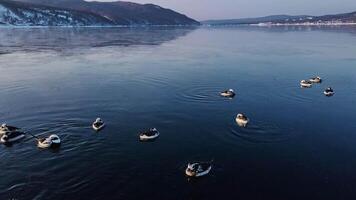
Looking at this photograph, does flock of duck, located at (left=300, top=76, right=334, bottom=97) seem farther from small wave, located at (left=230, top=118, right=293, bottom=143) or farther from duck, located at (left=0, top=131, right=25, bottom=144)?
duck, located at (left=0, top=131, right=25, bottom=144)

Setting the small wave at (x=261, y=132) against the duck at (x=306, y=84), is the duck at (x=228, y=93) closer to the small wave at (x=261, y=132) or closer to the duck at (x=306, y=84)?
the small wave at (x=261, y=132)

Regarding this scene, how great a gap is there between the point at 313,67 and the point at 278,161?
49798mm

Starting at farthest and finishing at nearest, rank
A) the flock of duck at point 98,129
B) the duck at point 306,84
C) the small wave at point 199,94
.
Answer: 1. the duck at point 306,84
2. the small wave at point 199,94
3. the flock of duck at point 98,129

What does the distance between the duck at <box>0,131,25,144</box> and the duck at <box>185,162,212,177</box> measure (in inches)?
611

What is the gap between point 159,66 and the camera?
73312mm

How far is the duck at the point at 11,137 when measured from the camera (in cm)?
3241

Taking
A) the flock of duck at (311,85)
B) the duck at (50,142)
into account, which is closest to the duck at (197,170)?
the duck at (50,142)

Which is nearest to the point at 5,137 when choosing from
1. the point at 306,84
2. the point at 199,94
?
the point at 199,94

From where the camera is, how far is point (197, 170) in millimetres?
27219

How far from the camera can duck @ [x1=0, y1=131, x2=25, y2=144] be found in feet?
A: 106

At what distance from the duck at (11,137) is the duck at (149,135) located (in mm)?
10451

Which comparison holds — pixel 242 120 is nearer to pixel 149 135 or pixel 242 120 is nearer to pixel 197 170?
pixel 149 135

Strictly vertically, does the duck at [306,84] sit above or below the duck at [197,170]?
below

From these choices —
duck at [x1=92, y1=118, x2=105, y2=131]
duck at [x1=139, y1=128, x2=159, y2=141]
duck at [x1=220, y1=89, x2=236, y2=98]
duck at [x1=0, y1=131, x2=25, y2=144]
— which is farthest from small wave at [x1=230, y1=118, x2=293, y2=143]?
duck at [x1=0, y1=131, x2=25, y2=144]
